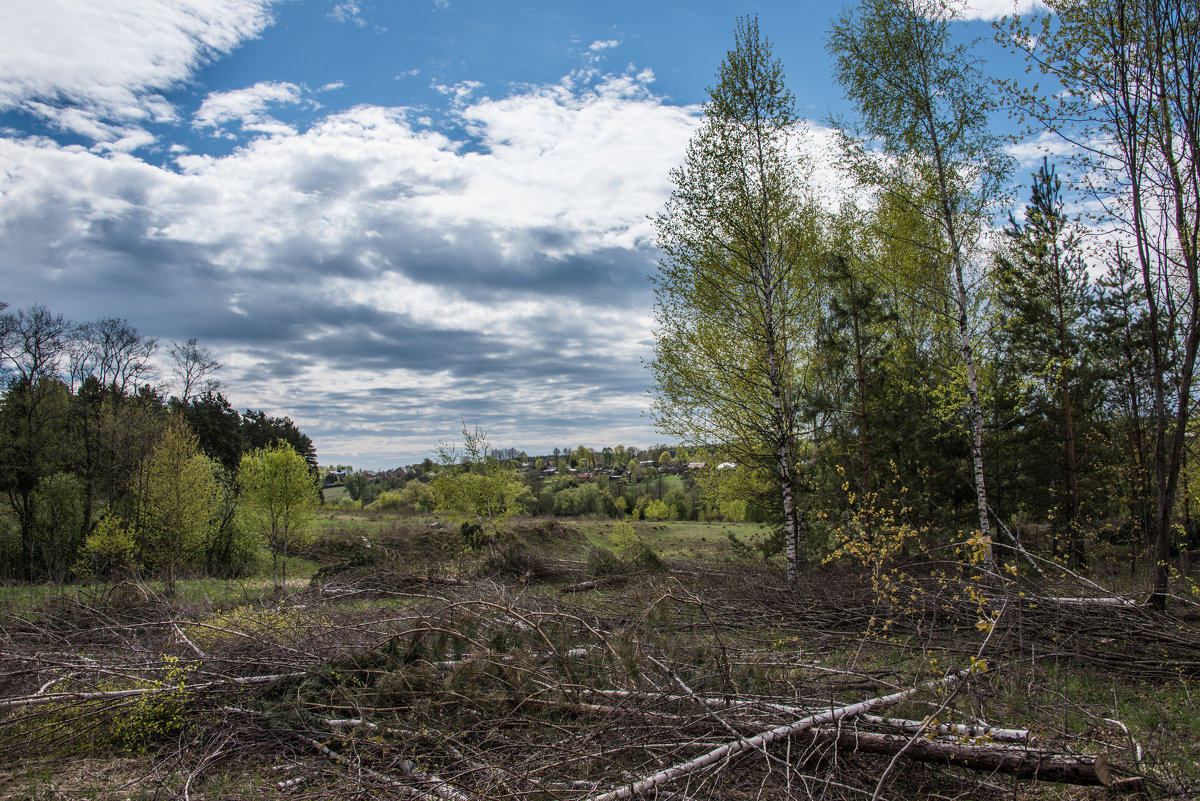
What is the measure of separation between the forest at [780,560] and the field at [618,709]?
0.04 metres

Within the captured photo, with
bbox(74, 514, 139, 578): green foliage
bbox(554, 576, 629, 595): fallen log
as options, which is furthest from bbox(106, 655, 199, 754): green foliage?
bbox(74, 514, 139, 578): green foliage

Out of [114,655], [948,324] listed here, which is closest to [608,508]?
[948,324]

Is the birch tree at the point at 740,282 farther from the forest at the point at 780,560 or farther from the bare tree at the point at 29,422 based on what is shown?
the bare tree at the point at 29,422

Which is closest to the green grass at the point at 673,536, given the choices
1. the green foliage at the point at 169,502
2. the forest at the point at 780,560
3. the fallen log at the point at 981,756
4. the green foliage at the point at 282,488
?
the forest at the point at 780,560

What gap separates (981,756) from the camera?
349 centimetres

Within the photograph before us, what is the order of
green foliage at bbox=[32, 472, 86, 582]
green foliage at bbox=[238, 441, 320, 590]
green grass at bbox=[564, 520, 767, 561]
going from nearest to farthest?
green foliage at bbox=[238, 441, 320, 590] < green foliage at bbox=[32, 472, 86, 582] < green grass at bbox=[564, 520, 767, 561]

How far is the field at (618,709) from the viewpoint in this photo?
361cm

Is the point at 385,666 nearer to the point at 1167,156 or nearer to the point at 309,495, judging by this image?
the point at 1167,156

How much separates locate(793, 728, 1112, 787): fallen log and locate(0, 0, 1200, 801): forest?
0.02 meters

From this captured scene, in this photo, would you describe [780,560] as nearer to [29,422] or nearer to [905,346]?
[905,346]

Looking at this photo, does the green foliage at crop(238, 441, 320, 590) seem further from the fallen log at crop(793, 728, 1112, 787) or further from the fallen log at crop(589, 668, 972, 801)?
the fallen log at crop(793, 728, 1112, 787)

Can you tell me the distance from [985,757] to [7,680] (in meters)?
9.76

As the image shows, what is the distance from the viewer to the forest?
406cm

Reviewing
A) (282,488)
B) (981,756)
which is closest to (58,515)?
(282,488)
